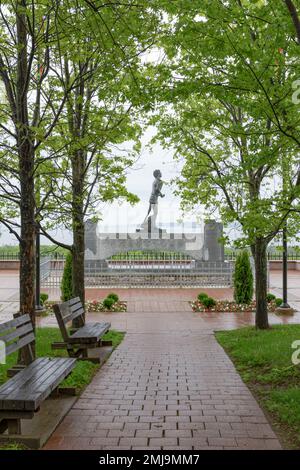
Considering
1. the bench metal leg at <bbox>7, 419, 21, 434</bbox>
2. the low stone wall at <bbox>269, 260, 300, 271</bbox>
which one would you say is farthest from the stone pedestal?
the bench metal leg at <bbox>7, 419, 21, 434</bbox>

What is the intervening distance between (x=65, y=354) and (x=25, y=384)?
3.35 m

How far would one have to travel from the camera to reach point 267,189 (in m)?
10.0

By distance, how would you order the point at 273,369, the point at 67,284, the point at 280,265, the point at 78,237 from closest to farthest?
the point at 273,369
the point at 78,237
the point at 67,284
the point at 280,265

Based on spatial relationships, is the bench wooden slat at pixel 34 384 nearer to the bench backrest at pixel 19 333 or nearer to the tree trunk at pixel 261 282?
the bench backrest at pixel 19 333

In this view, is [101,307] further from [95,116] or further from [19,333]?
[19,333]

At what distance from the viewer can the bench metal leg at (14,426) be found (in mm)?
4156

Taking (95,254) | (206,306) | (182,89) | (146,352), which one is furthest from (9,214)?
(95,254)

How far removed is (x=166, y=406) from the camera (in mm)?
5277

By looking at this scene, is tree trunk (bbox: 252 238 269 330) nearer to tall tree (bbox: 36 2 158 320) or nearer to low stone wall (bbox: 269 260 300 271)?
tall tree (bbox: 36 2 158 320)

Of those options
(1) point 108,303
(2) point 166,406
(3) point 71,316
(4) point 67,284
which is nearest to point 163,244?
(4) point 67,284

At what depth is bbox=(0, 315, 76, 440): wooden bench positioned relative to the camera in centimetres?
393
